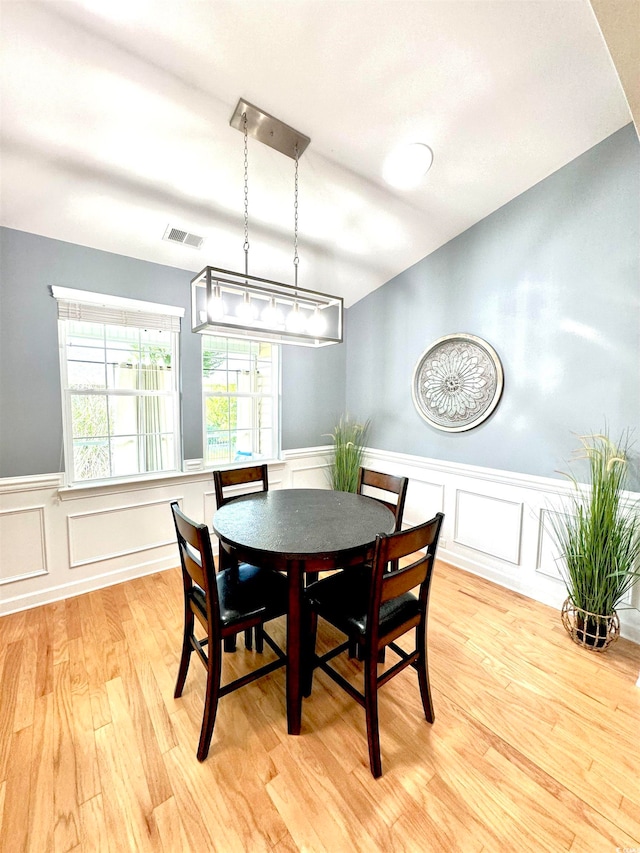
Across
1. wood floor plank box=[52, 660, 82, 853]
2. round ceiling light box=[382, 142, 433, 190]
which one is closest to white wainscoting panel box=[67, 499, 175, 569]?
wood floor plank box=[52, 660, 82, 853]

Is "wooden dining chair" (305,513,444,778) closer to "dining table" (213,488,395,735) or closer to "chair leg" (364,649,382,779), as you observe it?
"chair leg" (364,649,382,779)

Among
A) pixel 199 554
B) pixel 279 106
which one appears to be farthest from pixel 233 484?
pixel 279 106

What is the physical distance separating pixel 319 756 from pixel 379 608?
711 millimetres

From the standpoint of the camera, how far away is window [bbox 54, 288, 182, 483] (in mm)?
2602

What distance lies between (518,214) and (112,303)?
3.12 m

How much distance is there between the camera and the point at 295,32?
4.98 feet

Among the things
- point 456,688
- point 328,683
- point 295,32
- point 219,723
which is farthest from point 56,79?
point 456,688

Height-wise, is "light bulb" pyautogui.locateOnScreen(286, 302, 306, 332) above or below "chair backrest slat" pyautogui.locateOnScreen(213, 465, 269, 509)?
above

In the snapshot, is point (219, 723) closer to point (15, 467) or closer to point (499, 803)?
point (499, 803)

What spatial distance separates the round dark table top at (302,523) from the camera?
1533 mm

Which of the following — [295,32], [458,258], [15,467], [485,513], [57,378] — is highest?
[295,32]

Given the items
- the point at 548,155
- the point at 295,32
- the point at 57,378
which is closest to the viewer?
the point at 295,32

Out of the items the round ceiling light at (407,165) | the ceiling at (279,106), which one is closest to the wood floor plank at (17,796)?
the ceiling at (279,106)

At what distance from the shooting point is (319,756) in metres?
1.44
